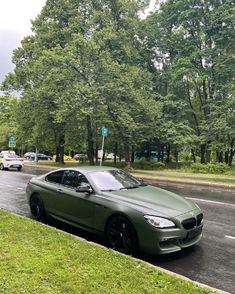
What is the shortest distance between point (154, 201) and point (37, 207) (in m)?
3.34

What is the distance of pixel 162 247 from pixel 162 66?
29.8m

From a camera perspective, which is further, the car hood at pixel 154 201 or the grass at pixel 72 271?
the car hood at pixel 154 201

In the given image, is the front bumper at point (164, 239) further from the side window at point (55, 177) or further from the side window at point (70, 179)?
the side window at point (55, 177)

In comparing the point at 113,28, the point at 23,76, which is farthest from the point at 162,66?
the point at 23,76

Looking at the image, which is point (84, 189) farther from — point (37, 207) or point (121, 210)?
point (37, 207)

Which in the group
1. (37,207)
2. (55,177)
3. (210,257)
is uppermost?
(55,177)

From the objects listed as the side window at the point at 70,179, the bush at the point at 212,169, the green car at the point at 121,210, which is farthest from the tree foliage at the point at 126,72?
the green car at the point at 121,210

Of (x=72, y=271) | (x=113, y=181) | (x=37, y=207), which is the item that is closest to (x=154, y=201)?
(x=113, y=181)

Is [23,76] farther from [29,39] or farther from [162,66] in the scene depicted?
[162,66]

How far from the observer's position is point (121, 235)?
531 centimetres

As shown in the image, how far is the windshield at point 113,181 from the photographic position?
20.2ft

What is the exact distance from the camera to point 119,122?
24.8 m

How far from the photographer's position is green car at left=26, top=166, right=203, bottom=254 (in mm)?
4941

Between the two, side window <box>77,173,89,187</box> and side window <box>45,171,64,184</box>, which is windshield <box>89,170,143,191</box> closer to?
side window <box>77,173,89,187</box>
